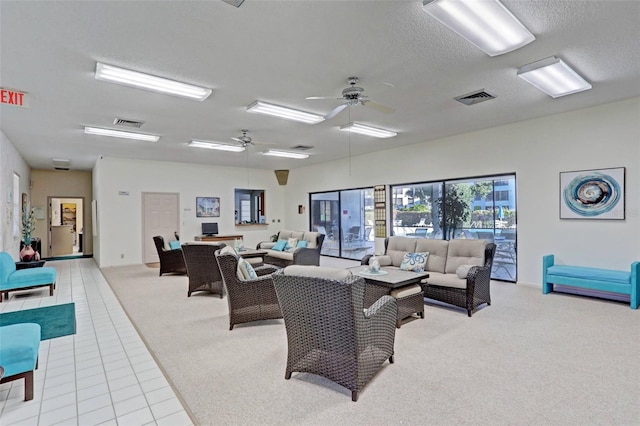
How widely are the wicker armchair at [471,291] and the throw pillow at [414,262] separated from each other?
327 mm

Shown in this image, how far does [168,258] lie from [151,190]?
2907 mm

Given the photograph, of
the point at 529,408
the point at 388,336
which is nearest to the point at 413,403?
the point at 388,336

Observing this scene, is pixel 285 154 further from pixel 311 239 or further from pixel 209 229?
pixel 209 229

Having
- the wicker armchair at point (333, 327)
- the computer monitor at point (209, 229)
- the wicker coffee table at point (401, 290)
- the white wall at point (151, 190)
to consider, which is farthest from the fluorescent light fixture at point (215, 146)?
the wicker armchair at point (333, 327)

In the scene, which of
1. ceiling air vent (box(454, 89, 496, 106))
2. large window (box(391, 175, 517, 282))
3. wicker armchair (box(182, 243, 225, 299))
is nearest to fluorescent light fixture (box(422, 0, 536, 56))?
ceiling air vent (box(454, 89, 496, 106))

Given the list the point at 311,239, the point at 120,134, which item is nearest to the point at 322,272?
the point at 311,239

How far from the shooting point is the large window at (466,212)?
245 inches

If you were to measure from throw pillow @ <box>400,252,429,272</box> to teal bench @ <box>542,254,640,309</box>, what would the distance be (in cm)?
210

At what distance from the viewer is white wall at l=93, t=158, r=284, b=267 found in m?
8.43

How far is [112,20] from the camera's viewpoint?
257 cm

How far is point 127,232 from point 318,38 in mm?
8065

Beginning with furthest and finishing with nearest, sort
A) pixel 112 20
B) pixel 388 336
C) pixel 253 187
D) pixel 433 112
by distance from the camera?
pixel 253 187 → pixel 433 112 → pixel 388 336 → pixel 112 20

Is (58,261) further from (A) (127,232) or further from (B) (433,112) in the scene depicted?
(B) (433,112)

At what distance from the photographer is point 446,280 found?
4.45m
